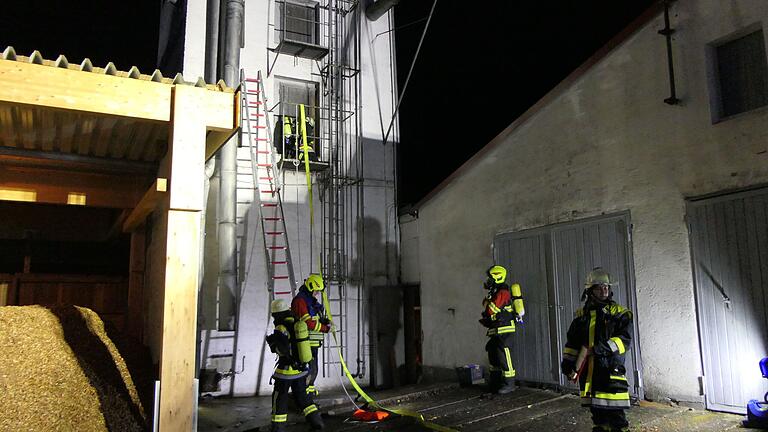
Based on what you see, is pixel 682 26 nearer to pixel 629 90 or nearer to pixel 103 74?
pixel 629 90

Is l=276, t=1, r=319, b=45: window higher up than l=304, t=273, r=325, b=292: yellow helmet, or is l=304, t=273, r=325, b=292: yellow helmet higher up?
l=276, t=1, r=319, b=45: window

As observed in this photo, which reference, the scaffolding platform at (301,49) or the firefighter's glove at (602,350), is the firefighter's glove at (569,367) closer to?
the firefighter's glove at (602,350)

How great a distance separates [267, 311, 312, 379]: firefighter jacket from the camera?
6.73 metres

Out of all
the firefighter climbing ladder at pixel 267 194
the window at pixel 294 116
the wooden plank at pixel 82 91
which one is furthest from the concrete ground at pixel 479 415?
the window at pixel 294 116

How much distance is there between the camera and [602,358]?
16.4 feet

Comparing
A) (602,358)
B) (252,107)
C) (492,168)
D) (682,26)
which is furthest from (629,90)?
(252,107)

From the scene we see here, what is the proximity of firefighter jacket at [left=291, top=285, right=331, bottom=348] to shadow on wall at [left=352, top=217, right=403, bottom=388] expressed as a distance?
455 cm

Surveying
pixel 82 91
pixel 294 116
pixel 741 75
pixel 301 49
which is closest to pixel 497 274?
pixel 741 75

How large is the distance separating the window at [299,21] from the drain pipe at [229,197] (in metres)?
1.51

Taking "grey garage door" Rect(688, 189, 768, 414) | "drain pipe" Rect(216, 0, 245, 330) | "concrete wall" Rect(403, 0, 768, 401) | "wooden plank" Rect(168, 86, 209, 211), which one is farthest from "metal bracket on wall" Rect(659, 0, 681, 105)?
"drain pipe" Rect(216, 0, 245, 330)

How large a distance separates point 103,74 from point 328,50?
7583 mm

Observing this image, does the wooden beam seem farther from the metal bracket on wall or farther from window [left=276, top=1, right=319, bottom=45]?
the metal bracket on wall

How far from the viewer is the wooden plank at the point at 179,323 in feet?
17.3

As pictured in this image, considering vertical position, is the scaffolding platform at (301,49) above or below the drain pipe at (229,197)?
above
